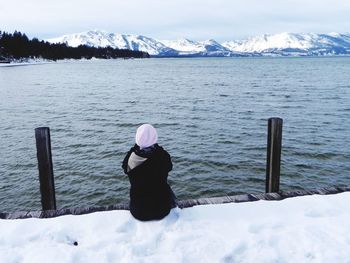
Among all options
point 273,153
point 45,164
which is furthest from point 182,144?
point 45,164

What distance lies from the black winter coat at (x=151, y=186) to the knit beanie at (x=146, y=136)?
6.2 inches

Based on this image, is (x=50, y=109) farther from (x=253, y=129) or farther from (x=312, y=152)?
(x=312, y=152)

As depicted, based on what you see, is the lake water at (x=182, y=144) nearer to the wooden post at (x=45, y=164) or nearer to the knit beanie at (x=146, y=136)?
the wooden post at (x=45, y=164)

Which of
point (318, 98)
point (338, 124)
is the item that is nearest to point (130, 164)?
point (338, 124)

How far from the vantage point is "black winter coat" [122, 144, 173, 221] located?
6605mm

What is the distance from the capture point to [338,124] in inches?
977

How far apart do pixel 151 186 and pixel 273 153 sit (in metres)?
3.69

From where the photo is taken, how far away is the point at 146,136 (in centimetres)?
653

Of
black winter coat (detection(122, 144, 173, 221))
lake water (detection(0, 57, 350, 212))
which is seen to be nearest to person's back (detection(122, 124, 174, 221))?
black winter coat (detection(122, 144, 173, 221))

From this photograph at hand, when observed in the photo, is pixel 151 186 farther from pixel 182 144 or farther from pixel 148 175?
pixel 182 144

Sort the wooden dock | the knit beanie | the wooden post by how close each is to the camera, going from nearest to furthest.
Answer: the knit beanie → the wooden dock → the wooden post

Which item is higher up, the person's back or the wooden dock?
the person's back

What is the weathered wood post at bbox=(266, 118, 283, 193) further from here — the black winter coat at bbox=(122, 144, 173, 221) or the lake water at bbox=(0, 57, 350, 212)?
the lake water at bbox=(0, 57, 350, 212)

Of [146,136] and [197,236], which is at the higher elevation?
[146,136]
